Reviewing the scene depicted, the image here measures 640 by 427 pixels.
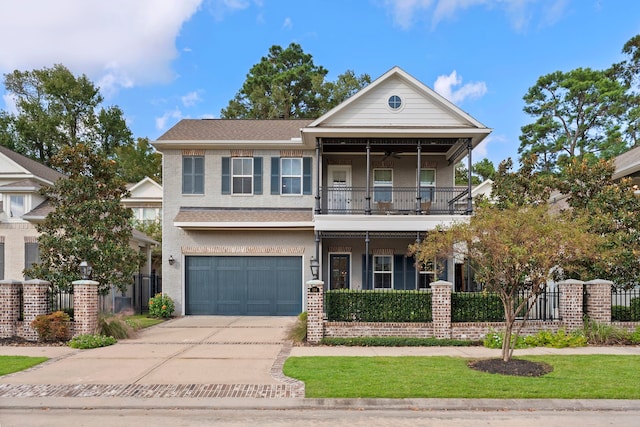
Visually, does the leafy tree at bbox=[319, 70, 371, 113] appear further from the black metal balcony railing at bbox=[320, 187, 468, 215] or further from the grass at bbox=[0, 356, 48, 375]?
the grass at bbox=[0, 356, 48, 375]

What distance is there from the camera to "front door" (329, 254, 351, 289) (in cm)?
1919

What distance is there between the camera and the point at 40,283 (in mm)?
12742

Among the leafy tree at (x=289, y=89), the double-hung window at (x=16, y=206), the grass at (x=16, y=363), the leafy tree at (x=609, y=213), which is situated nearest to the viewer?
the grass at (x=16, y=363)

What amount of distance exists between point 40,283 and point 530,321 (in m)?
12.4

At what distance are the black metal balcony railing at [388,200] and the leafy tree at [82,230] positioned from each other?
285 inches

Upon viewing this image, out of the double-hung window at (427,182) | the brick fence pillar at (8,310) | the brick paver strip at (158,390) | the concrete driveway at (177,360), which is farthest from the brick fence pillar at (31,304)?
the double-hung window at (427,182)

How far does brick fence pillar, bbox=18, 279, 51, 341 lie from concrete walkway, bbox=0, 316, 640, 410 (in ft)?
2.42

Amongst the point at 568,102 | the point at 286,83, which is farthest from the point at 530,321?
the point at 286,83

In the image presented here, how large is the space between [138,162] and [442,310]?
102 feet

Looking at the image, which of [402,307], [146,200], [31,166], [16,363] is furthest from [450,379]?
[146,200]

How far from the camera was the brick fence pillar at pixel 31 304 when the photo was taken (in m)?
12.6

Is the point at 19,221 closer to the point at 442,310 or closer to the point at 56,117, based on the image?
the point at 442,310

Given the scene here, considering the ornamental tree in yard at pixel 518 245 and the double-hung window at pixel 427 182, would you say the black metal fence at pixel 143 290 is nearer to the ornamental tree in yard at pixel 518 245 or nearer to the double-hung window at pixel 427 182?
the double-hung window at pixel 427 182

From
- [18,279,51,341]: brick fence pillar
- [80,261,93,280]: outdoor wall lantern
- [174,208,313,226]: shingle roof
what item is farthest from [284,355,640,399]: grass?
[174,208,313,226]: shingle roof
